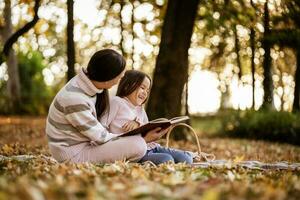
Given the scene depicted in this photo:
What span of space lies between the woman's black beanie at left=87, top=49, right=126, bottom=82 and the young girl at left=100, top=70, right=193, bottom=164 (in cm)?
51

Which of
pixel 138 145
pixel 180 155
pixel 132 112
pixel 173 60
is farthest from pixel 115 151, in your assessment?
pixel 173 60

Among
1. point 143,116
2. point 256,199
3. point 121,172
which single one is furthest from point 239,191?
point 143,116

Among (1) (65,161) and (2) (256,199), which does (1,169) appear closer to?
(1) (65,161)

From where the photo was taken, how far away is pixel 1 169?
4.55 metres

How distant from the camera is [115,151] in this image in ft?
16.3

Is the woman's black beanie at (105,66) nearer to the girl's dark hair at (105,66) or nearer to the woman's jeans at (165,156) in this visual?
the girl's dark hair at (105,66)

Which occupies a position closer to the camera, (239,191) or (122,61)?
(239,191)

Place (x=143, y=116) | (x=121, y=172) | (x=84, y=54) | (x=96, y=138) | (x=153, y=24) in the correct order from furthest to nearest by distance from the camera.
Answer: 1. (x=84, y=54)
2. (x=153, y=24)
3. (x=143, y=116)
4. (x=96, y=138)
5. (x=121, y=172)

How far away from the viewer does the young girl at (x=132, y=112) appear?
532cm

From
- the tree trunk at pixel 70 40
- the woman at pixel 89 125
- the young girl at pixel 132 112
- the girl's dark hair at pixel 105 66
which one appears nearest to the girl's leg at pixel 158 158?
the young girl at pixel 132 112

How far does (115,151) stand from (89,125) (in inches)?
13.8

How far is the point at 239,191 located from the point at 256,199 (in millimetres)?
259

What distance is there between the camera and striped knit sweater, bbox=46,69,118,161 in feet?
15.9

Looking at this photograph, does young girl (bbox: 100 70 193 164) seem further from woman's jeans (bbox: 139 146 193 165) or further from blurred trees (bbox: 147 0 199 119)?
A: blurred trees (bbox: 147 0 199 119)
